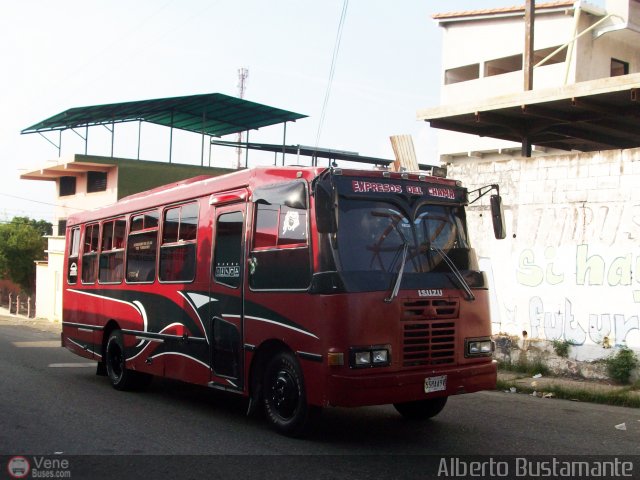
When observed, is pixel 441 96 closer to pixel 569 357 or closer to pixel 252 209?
pixel 569 357

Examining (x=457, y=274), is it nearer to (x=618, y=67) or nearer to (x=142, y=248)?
(x=142, y=248)

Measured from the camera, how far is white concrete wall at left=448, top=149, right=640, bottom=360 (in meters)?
11.5

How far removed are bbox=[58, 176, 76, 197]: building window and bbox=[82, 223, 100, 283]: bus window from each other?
2479cm

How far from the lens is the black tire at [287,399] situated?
712 centimetres

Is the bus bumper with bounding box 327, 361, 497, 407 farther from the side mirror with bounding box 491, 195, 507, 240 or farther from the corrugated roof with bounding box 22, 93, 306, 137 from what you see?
the corrugated roof with bounding box 22, 93, 306, 137

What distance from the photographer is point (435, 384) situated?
708 cm

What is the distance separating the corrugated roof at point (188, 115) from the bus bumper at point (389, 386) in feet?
77.5

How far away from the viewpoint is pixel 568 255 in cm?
1230

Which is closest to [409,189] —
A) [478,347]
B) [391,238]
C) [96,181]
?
Answer: [391,238]

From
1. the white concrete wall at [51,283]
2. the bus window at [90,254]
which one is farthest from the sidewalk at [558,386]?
the white concrete wall at [51,283]

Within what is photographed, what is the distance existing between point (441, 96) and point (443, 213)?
2589 cm

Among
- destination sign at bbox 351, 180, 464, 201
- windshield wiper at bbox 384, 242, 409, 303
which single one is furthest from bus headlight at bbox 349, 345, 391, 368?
destination sign at bbox 351, 180, 464, 201

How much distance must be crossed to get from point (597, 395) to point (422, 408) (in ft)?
11.1

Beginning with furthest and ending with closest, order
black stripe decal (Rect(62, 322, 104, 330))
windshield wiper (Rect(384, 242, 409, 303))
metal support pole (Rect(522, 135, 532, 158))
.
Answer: metal support pole (Rect(522, 135, 532, 158))
black stripe decal (Rect(62, 322, 104, 330))
windshield wiper (Rect(384, 242, 409, 303))
